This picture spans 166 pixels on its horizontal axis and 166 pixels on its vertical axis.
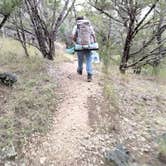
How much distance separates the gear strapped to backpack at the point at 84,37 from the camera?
7.64 meters

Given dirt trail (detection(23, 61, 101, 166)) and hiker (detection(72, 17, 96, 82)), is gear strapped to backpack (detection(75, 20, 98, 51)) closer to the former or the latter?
hiker (detection(72, 17, 96, 82))

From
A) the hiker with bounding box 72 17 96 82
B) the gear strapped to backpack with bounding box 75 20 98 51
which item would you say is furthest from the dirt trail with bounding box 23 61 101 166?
the gear strapped to backpack with bounding box 75 20 98 51

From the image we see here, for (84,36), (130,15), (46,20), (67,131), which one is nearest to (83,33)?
(84,36)

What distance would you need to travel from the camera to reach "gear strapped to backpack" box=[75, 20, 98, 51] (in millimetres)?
7637

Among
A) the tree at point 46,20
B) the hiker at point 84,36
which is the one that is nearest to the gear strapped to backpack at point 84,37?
the hiker at point 84,36

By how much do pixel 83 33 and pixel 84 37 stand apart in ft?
0.30

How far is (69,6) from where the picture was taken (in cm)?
1094

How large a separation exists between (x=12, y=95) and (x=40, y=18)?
4.15m

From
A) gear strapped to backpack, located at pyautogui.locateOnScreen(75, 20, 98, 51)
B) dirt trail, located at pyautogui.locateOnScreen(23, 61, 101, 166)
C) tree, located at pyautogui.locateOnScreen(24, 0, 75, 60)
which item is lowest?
dirt trail, located at pyautogui.locateOnScreen(23, 61, 101, 166)

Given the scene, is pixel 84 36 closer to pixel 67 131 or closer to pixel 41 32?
pixel 67 131

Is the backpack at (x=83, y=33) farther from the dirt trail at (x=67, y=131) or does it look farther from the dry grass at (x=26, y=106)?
the dry grass at (x=26, y=106)

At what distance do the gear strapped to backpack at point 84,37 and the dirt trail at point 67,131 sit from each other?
31.7 inches

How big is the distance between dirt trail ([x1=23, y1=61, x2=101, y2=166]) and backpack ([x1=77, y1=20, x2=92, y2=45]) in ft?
3.07

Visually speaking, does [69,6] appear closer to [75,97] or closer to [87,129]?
[75,97]
